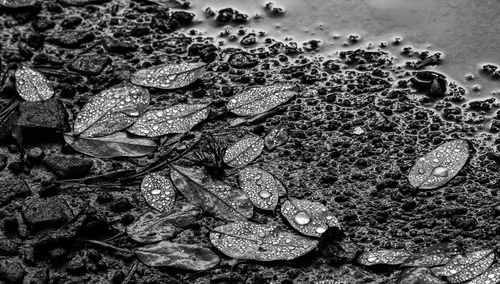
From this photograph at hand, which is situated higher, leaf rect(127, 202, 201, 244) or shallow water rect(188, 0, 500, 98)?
shallow water rect(188, 0, 500, 98)

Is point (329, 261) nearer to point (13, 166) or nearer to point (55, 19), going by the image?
point (13, 166)

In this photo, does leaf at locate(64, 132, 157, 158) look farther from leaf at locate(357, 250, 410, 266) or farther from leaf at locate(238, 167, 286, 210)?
leaf at locate(357, 250, 410, 266)

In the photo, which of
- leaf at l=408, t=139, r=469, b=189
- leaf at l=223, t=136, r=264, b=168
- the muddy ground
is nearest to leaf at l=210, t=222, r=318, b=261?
the muddy ground

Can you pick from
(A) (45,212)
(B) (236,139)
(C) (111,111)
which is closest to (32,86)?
(C) (111,111)

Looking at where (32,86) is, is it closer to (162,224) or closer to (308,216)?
(162,224)

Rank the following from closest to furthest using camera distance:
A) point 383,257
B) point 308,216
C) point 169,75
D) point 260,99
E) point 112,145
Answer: point 383,257 → point 308,216 → point 112,145 → point 260,99 → point 169,75

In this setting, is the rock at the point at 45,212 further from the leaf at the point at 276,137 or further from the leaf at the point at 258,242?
the leaf at the point at 276,137

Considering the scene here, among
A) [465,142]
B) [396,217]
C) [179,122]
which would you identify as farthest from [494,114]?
[179,122]
